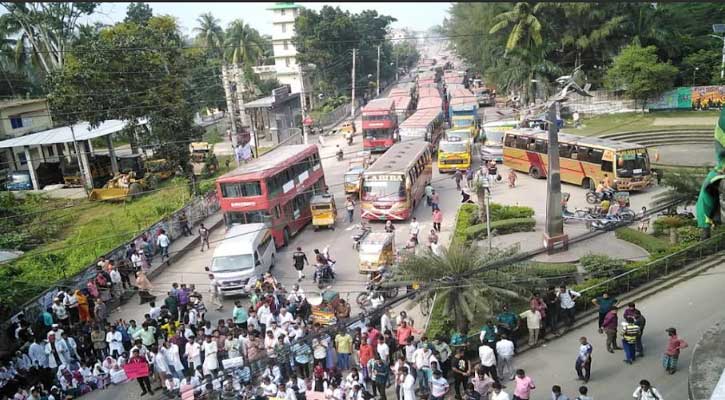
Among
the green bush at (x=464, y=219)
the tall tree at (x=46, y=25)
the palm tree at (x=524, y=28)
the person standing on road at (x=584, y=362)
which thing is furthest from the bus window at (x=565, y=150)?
the tall tree at (x=46, y=25)

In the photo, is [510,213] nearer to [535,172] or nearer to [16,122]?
[535,172]

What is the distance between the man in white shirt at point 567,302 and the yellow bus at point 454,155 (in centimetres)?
1642

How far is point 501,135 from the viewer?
100 feet

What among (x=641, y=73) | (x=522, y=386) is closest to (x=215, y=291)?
(x=522, y=386)

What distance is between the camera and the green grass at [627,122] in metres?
33.8

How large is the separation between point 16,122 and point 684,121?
3901 centimetres

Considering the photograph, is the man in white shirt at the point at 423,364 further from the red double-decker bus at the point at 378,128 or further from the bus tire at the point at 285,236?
the red double-decker bus at the point at 378,128

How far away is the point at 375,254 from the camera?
16.8 m

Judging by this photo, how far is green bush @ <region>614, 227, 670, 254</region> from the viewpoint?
16031 millimetres

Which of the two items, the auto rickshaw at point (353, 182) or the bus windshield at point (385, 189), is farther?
the auto rickshaw at point (353, 182)

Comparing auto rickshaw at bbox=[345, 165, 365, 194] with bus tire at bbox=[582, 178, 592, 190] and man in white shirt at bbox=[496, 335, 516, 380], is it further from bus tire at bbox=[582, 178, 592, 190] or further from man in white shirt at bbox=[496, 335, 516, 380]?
man in white shirt at bbox=[496, 335, 516, 380]

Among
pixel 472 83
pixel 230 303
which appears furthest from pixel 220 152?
pixel 472 83

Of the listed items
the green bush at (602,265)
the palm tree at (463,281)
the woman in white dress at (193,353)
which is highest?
the palm tree at (463,281)

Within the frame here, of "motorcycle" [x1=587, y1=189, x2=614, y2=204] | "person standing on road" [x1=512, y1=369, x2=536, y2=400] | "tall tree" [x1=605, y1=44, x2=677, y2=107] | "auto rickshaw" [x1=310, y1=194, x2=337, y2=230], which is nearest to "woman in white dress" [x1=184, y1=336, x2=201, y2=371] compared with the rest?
"person standing on road" [x1=512, y1=369, x2=536, y2=400]
